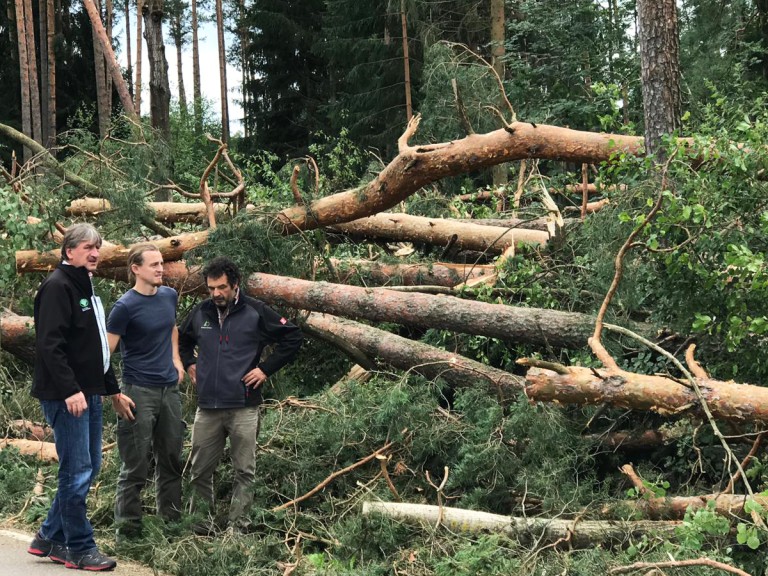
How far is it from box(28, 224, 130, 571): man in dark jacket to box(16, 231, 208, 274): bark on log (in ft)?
10.0

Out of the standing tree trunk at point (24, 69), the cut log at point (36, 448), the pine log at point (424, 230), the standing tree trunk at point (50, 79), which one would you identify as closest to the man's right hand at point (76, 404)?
the cut log at point (36, 448)

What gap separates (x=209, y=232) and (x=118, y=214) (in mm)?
1165

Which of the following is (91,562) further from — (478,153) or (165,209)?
(165,209)

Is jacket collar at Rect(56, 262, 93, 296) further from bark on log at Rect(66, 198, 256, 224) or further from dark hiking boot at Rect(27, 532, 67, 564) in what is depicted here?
bark on log at Rect(66, 198, 256, 224)

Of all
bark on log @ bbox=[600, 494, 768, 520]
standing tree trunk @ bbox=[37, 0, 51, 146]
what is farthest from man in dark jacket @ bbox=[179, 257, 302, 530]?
standing tree trunk @ bbox=[37, 0, 51, 146]

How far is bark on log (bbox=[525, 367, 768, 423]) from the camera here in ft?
16.8

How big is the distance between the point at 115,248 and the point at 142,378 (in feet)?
9.38

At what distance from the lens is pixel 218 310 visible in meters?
6.07

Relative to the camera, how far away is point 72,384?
5.12m

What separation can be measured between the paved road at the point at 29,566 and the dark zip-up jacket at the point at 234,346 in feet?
3.63

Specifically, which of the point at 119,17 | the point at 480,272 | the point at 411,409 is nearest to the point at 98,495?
the point at 411,409

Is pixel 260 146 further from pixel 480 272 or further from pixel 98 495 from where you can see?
pixel 98 495

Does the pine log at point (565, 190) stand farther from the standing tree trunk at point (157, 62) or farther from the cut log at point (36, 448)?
the standing tree trunk at point (157, 62)

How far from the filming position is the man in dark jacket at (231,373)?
5906 mm
